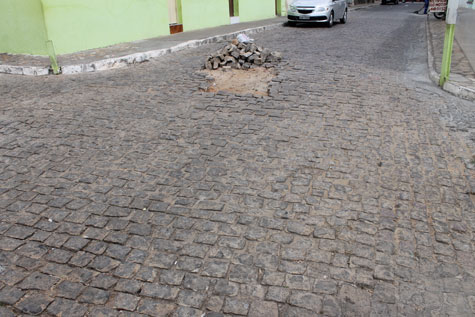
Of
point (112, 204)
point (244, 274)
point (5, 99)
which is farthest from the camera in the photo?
point (5, 99)

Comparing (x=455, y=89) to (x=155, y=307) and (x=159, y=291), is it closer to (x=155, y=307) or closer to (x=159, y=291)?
(x=159, y=291)

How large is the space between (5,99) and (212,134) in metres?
3.99

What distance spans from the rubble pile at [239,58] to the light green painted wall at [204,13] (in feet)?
19.5

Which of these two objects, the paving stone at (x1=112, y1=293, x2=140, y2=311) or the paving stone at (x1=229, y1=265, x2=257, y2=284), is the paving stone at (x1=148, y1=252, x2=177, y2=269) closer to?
the paving stone at (x1=112, y1=293, x2=140, y2=311)

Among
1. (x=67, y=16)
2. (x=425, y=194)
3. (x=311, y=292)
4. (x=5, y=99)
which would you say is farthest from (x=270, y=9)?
(x=311, y=292)

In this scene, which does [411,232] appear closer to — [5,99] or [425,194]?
[425,194]

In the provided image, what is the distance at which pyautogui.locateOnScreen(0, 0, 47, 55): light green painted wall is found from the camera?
941 cm

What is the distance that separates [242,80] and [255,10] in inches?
494

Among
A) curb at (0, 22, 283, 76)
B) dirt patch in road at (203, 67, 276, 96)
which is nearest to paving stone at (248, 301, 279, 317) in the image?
dirt patch in road at (203, 67, 276, 96)

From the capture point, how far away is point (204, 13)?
15211 mm

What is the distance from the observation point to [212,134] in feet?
17.5

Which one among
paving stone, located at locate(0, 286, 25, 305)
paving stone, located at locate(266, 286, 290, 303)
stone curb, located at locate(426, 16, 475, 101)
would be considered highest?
stone curb, located at locate(426, 16, 475, 101)

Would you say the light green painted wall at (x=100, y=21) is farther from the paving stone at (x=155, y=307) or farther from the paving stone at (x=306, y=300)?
the paving stone at (x=306, y=300)

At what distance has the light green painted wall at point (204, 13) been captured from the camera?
14285 millimetres
